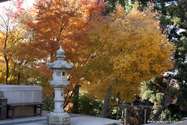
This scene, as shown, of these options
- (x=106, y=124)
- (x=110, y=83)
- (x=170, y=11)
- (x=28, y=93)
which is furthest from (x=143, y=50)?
(x=170, y=11)

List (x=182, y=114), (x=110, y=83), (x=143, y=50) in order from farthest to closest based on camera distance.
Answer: (x=182, y=114)
(x=110, y=83)
(x=143, y=50)

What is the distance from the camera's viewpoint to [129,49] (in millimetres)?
9805

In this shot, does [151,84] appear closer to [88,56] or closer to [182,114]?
[182,114]

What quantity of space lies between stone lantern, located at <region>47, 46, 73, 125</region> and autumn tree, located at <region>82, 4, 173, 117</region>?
8.16ft

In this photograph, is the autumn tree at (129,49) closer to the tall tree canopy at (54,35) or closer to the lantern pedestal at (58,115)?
the tall tree canopy at (54,35)

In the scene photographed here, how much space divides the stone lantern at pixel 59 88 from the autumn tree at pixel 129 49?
8.16ft

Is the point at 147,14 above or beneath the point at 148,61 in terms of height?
above

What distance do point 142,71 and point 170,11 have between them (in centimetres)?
1277

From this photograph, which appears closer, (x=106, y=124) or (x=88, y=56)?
(x=106, y=124)

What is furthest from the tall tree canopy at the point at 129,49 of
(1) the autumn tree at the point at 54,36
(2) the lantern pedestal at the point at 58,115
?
(2) the lantern pedestal at the point at 58,115

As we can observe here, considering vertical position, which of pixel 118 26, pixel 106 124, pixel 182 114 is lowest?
pixel 182 114

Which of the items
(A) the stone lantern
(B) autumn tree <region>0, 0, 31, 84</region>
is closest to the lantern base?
(A) the stone lantern

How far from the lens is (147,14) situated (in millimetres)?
11438

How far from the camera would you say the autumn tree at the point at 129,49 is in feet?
30.5
